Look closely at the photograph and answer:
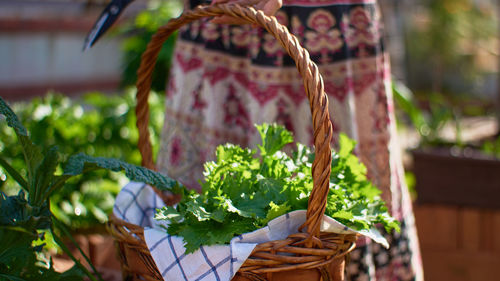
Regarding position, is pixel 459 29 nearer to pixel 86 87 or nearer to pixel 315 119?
pixel 86 87

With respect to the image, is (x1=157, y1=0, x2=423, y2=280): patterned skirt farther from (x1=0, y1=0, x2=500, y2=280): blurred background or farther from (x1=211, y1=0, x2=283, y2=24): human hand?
(x1=0, y1=0, x2=500, y2=280): blurred background

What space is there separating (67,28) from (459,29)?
810 centimetres

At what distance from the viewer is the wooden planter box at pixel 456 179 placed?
231 centimetres

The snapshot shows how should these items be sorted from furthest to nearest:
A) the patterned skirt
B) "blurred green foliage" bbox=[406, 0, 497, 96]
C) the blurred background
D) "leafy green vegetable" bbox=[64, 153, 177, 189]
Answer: "blurred green foliage" bbox=[406, 0, 497, 96], the blurred background, the patterned skirt, "leafy green vegetable" bbox=[64, 153, 177, 189]

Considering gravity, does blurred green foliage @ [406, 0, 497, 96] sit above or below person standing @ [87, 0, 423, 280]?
below

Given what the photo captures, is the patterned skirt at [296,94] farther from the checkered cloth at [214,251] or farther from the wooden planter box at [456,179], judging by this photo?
the wooden planter box at [456,179]

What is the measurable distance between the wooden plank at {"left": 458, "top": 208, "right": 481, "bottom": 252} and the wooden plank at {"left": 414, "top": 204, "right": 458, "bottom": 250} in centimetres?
2

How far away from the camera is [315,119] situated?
2.74 ft

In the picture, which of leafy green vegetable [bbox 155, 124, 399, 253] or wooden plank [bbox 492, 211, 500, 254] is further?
wooden plank [bbox 492, 211, 500, 254]

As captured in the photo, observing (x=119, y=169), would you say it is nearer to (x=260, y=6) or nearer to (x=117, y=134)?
(x=260, y=6)

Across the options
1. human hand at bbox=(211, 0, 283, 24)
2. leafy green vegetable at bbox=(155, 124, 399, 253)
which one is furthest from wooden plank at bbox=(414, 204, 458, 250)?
human hand at bbox=(211, 0, 283, 24)

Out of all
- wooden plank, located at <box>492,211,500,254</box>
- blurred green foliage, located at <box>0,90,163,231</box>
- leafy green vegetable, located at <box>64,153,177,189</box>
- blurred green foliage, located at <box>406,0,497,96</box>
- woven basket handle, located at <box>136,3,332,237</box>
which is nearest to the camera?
woven basket handle, located at <box>136,3,332,237</box>

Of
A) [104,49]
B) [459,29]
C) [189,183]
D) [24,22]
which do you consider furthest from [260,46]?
[459,29]

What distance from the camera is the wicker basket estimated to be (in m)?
0.82
